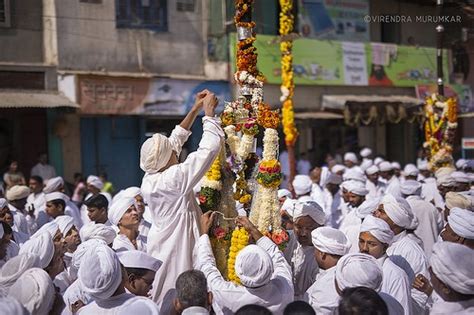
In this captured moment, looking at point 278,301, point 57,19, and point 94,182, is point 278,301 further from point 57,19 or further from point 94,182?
point 57,19

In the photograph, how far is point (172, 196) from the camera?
4336 mm

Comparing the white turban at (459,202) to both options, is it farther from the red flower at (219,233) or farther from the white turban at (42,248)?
the white turban at (42,248)

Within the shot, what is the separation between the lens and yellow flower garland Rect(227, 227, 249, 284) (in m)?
4.44

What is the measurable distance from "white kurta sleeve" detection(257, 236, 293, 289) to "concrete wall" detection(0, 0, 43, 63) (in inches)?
371

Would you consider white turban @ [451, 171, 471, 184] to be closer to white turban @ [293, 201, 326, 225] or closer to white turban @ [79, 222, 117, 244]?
white turban @ [293, 201, 326, 225]

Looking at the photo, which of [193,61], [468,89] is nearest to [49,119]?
[193,61]

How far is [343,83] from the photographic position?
17453mm

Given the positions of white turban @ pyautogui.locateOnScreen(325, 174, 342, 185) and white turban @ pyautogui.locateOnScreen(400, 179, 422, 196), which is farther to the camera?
white turban @ pyautogui.locateOnScreen(325, 174, 342, 185)

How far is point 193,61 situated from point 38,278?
40.3 ft

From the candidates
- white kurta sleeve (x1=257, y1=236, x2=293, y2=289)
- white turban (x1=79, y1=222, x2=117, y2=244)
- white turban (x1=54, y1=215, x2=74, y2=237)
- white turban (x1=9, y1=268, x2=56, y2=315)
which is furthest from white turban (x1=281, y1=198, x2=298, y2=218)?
white turban (x1=9, y1=268, x2=56, y2=315)

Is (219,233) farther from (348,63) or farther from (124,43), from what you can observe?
(348,63)

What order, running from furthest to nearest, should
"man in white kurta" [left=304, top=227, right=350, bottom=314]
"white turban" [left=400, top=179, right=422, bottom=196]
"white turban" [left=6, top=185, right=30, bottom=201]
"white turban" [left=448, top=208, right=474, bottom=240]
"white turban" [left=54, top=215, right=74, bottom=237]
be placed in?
"white turban" [left=400, top=179, right=422, bottom=196] → "white turban" [left=6, top=185, right=30, bottom=201] → "white turban" [left=54, top=215, right=74, bottom=237] → "white turban" [left=448, top=208, right=474, bottom=240] → "man in white kurta" [left=304, top=227, right=350, bottom=314]

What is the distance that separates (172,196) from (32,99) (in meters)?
8.89

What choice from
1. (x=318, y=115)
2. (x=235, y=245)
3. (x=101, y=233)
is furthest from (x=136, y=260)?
(x=318, y=115)
